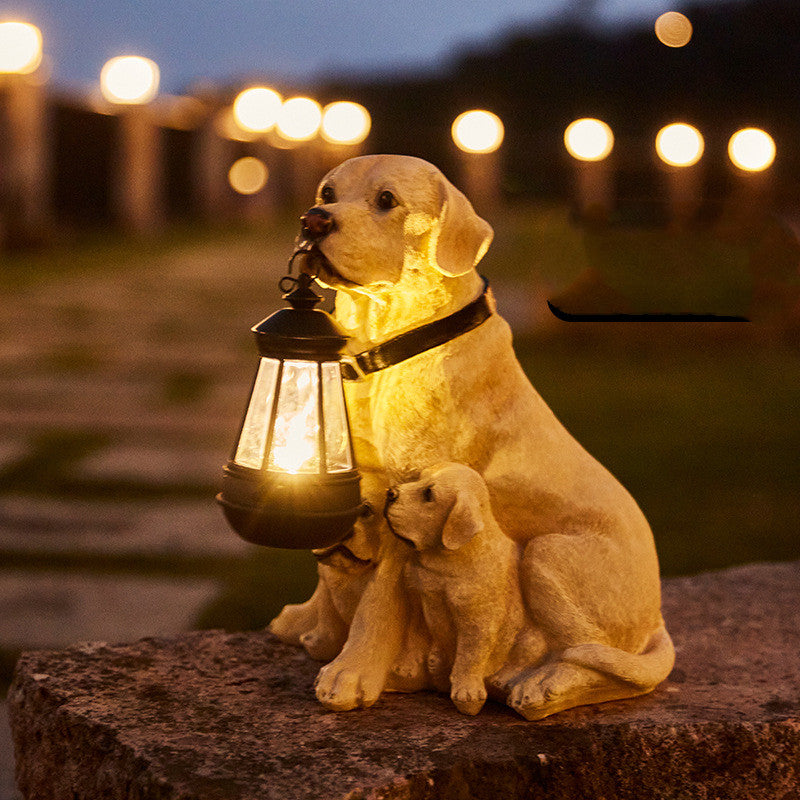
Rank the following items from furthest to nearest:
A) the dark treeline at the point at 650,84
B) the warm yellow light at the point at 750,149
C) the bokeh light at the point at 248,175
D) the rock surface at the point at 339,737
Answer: the bokeh light at the point at 248,175 → the warm yellow light at the point at 750,149 → the dark treeline at the point at 650,84 → the rock surface at the point at 339,737

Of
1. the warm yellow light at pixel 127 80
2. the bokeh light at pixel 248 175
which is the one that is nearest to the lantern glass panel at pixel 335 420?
the warm yellow light at pixel 127 80

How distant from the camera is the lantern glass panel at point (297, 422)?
236cm

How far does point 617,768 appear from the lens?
7.72ft

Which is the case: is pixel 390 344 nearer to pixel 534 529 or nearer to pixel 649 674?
pixel 534 529

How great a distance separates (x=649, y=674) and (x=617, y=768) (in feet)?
0.88

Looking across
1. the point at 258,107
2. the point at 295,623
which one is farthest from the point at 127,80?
the point at 295,623

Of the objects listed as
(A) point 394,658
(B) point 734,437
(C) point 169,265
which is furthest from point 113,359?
(A) point 394,658

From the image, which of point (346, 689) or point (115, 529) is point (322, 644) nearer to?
point (346, 689)

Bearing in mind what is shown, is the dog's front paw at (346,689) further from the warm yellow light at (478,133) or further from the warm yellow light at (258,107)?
the warm yellow light at (258,107)

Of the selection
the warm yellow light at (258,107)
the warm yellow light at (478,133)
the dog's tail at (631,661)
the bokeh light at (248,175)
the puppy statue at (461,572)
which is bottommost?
the dog's tail at (631,661)

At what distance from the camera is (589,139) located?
20.2 ft

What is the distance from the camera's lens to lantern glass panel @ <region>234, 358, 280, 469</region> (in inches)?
93.6

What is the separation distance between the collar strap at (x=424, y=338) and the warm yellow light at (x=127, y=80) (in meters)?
18.3

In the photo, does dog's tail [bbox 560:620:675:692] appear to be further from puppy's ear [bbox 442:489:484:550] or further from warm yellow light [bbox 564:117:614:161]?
warm yellow light [bbox 564:117:614:161]
